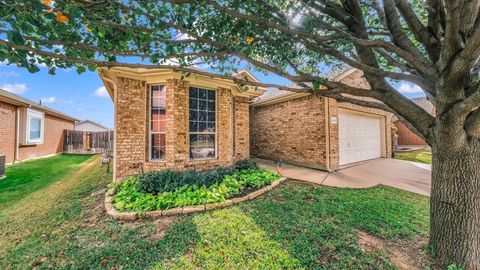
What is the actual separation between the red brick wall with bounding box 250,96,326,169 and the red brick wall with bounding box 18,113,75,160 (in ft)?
46.3

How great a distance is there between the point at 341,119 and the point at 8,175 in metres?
14.5

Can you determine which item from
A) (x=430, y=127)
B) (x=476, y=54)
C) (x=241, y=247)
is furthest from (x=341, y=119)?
(x=241, y=247)

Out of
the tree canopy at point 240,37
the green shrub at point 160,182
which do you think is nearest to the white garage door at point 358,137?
the tree canopy at point 240,37

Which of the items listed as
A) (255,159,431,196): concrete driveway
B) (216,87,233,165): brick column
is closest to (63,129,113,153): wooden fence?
(216,87,233,165): brick column

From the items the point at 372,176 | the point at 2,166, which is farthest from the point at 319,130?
the point at 2,166

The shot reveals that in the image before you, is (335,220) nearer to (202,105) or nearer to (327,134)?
(327,134)

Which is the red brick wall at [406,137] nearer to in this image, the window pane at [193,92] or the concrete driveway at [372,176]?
the concrete driveway at [372,176]

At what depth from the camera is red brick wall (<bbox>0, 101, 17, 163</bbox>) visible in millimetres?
10305

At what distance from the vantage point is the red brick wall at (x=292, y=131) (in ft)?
26.9

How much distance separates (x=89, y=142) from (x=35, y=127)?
4005 millimetres

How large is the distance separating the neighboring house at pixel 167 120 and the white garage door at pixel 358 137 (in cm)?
515

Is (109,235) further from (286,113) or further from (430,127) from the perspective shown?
(286,113)

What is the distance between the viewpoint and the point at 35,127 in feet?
43.5

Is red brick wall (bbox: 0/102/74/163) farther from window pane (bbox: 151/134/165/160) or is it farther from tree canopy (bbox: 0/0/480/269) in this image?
tree canopy (bbox: 0/0/480/269)
